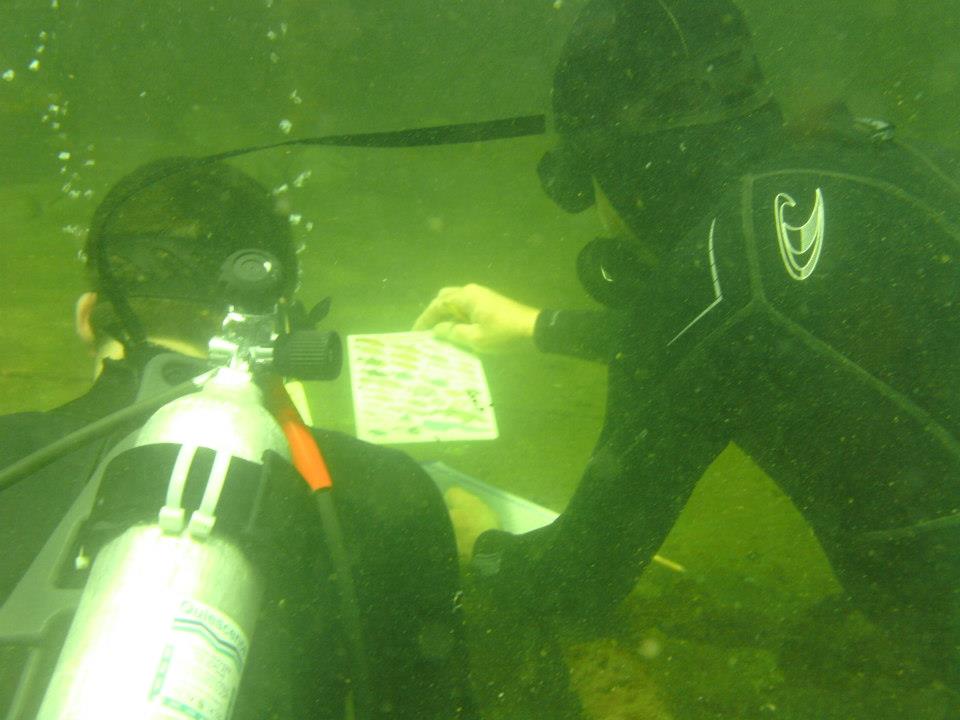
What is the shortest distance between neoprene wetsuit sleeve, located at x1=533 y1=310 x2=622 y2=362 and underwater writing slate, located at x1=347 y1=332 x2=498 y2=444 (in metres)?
0.33

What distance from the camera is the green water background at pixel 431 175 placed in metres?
2.45

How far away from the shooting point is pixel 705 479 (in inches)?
131

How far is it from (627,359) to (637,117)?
1.90 ft

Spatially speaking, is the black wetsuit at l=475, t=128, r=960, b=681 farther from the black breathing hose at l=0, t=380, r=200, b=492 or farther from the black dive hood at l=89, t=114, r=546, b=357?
the black breathing hose at l=0, t=380, r=200, b=492

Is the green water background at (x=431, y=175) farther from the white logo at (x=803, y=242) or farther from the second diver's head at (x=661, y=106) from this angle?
the white logo at (x=803, y=242)

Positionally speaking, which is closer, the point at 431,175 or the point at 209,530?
the point at 209,530

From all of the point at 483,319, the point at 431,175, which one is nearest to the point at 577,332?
the point at 483,319

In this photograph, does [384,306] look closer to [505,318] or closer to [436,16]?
[505,318]

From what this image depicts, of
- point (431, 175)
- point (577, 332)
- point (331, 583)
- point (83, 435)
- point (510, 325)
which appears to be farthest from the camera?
point (431, 175)

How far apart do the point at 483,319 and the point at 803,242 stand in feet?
4.46

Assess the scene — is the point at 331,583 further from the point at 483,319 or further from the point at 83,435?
the point at 483,319

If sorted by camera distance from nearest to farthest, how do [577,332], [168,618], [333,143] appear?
[168,618], [333,143], [577,332]

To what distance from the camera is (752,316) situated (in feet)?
4.48

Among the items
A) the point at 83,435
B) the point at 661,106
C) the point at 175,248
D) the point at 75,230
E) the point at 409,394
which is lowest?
the point at 83,435
